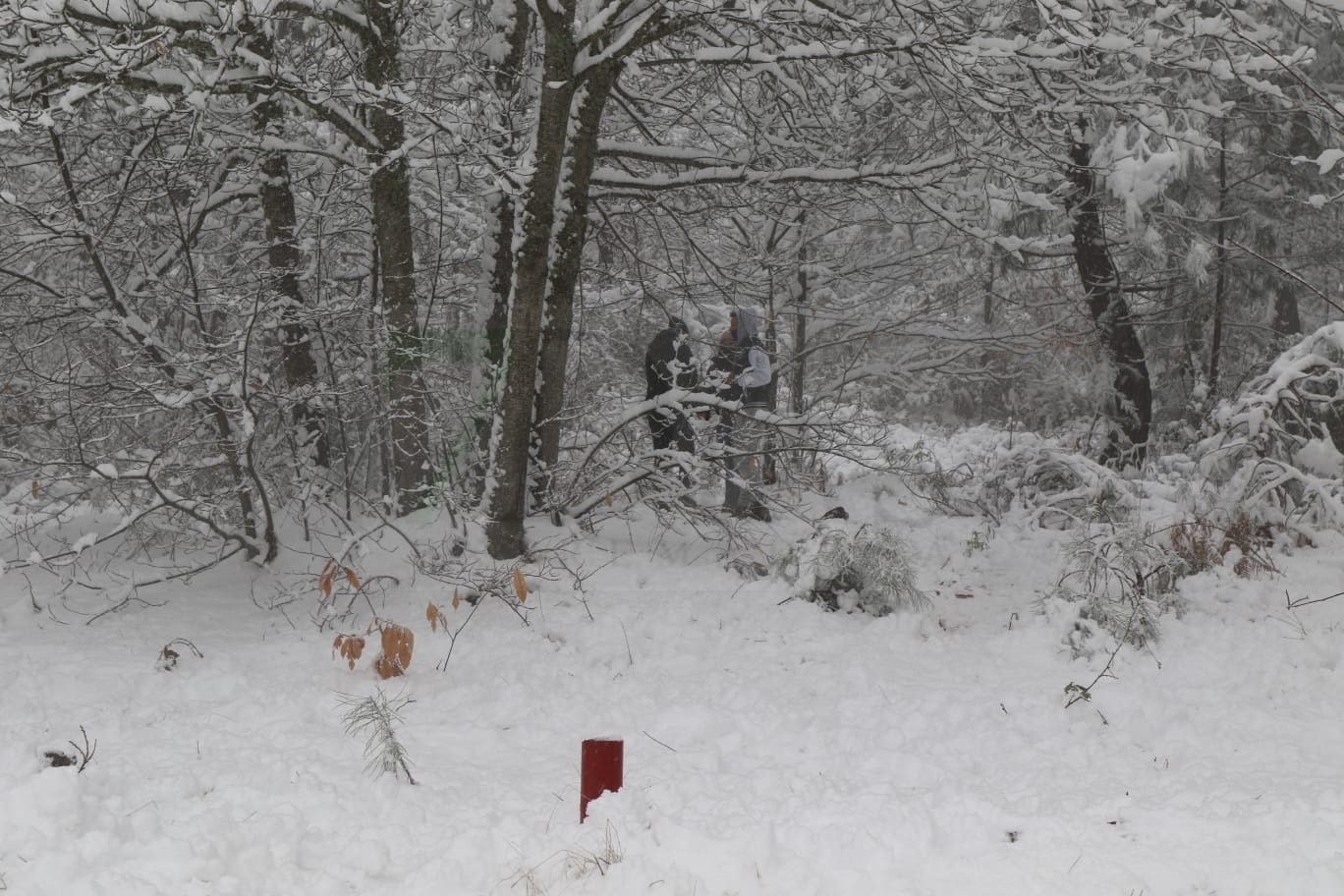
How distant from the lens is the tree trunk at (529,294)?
597cm

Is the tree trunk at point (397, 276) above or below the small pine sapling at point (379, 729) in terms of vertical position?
above

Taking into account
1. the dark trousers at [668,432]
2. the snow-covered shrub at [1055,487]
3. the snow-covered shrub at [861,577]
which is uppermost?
the dark trousers at [668,432]

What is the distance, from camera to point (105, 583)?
5.89 m

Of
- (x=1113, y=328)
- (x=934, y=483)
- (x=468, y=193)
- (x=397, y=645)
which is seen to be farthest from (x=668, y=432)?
(x=1113, y=328)

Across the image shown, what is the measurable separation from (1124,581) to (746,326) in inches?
156

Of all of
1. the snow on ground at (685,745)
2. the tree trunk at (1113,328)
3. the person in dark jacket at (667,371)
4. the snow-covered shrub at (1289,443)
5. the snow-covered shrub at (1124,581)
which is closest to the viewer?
the snow on ground at (685,745)

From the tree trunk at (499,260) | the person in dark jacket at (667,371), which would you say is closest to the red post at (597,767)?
the tree trunk at (499,260)

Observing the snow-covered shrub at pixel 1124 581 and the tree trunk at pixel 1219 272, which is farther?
the tree trunk at pixel 1219 272

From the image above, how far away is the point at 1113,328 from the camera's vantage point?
10.1 meters

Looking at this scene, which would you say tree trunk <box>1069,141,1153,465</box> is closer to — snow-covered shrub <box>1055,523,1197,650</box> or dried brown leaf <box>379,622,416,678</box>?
snow-covered shrub <box>1055,523,1197,650</box>

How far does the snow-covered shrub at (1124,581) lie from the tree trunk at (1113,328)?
13.6ft

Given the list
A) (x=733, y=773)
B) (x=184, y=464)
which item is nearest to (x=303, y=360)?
(x=184, y=464)

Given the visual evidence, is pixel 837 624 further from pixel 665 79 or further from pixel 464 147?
pixel 665 79

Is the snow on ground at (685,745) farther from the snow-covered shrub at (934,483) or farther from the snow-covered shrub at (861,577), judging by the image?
the snow-covered shrub at (934,483)
